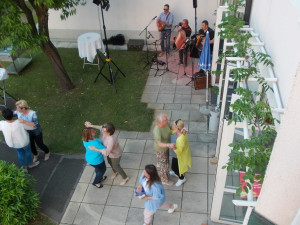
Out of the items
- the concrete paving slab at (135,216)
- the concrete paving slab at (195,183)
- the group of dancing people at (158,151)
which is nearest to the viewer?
the group of dancing people at (158,151)

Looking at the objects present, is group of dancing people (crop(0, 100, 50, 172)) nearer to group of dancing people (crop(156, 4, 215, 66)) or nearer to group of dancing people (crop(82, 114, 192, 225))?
group of dancing people (crop(82, 114, 192, 225))

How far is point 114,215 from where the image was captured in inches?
226

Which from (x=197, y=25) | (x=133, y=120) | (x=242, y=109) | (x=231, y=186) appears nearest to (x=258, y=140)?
(x=242, y=109)

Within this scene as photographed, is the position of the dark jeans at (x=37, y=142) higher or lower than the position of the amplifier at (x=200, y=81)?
lower

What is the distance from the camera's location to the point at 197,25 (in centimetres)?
1105

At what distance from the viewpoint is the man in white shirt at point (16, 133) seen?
19.5 ft

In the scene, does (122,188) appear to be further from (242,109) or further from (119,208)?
(242,109)

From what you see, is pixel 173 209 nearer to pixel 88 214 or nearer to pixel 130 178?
pixel 130 178

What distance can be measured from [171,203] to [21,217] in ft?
8.92

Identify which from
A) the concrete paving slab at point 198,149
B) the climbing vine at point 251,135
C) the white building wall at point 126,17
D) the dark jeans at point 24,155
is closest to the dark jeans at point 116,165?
the concrete paving slab at point 198,149

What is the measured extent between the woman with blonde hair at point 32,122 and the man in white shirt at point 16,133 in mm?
129

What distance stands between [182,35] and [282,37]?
5412 millimetres

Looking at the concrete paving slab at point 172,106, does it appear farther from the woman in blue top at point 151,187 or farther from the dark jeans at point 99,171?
the woman in blue top at point 151,187

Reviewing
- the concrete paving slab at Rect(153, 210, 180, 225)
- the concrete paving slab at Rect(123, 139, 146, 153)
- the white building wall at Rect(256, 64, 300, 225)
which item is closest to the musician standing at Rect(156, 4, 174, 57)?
the concrete paving slab at Rect(123, 139, 146, 153)
